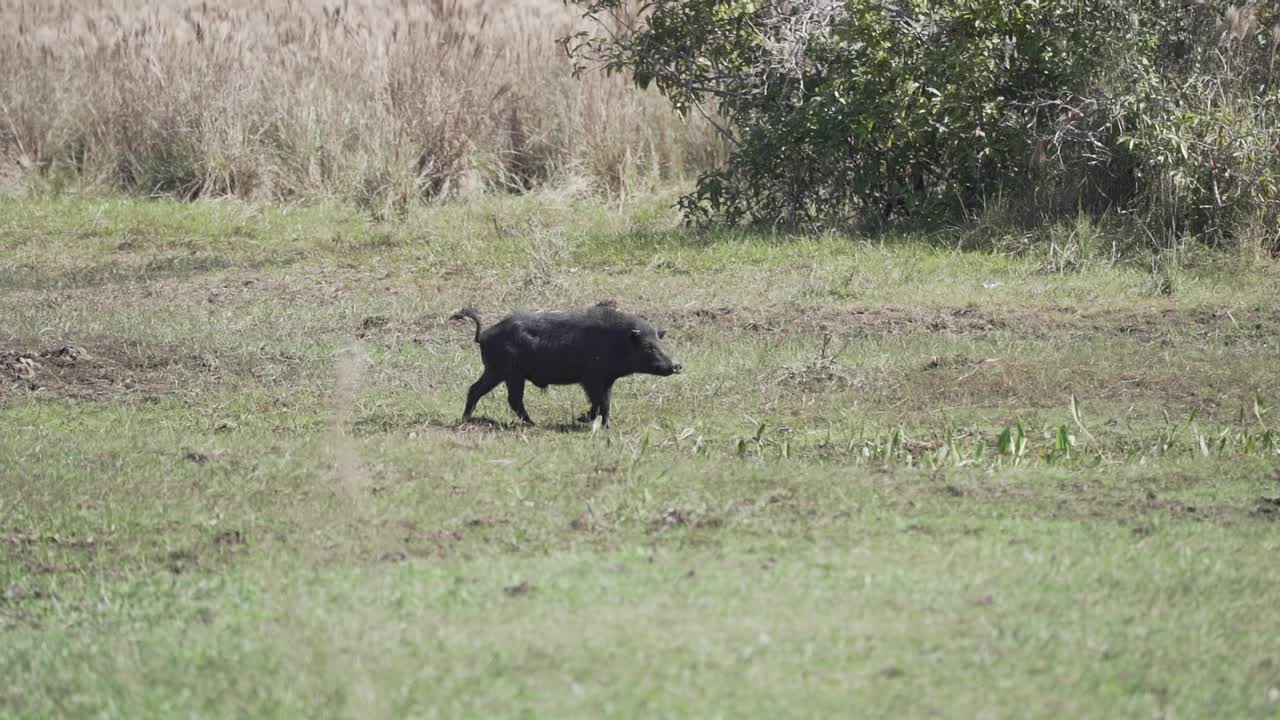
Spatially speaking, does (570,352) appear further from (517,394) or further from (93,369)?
(93,369)

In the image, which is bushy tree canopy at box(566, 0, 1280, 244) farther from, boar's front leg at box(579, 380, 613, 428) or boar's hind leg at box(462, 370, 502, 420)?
boar's hind leg at box(462, 370, 502, 420)

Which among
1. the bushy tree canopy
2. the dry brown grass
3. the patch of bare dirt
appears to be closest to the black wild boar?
the patch of bare dirt

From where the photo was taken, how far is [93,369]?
10570 millimetres

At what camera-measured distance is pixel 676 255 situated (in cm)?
1477

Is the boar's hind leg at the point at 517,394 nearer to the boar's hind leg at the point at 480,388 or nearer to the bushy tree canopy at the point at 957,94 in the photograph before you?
the boar's hind leg at the point at 480,388

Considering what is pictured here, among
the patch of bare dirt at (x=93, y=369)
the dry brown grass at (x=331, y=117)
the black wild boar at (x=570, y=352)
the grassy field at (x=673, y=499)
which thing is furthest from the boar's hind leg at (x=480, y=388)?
the dry brown grass at (x=331, y=117)

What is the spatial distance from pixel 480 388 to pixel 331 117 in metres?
9.84

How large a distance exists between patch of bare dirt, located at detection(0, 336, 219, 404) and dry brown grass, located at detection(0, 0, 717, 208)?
19.4ft

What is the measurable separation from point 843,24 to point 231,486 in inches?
371

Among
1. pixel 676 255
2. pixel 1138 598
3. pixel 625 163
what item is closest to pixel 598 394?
pixel 1138 598

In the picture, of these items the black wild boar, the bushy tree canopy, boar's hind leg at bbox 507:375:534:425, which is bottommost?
boar's hind leg at bbox 507:375:534:425

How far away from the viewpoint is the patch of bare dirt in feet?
33.2

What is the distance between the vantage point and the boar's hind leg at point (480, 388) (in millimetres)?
Answer: 8969

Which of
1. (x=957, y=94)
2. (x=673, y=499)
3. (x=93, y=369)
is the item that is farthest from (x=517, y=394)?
(x=957, y=94)
